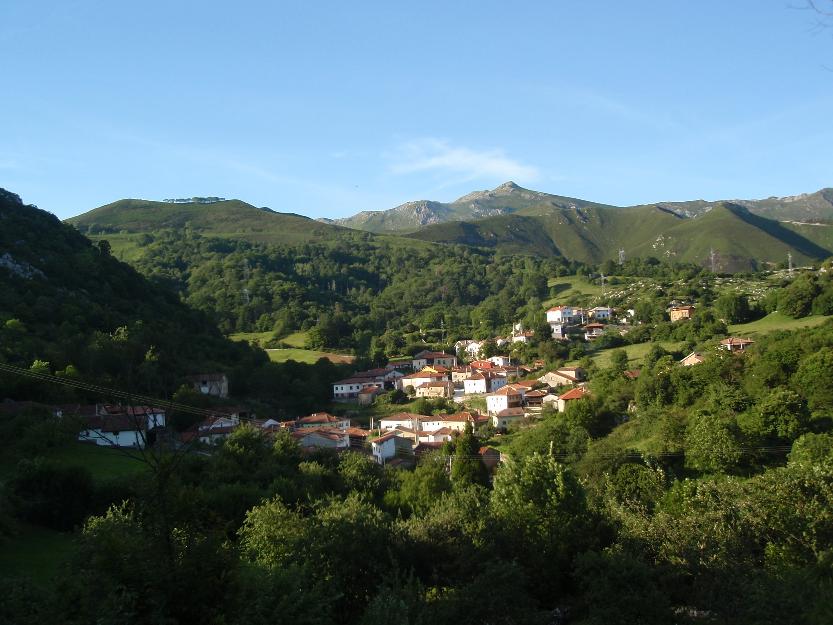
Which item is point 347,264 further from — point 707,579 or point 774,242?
point 707,579

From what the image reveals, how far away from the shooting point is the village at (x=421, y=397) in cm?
3009

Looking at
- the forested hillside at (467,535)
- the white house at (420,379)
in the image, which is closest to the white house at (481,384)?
the white house at (420,379)

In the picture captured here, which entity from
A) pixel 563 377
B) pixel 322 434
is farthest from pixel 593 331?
pixel 322 434

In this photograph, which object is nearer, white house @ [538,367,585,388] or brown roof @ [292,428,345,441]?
brown roof @ [292,428,345,441]

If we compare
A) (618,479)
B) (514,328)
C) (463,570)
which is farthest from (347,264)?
(463,570)

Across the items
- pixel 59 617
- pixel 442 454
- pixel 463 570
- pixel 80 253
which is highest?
pixel 80 253

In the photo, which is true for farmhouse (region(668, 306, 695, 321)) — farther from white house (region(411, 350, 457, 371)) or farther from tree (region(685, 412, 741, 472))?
tree (region(685, 412, 741, 472))

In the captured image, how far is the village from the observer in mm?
30094

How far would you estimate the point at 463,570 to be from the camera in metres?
13.9

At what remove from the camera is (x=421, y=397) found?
51.6m

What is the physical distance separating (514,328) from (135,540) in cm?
Result: 6890

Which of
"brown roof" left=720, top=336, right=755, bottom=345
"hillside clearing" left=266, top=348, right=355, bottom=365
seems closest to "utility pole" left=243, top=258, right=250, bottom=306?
"hillside clearing" left=266, top=348, right=355, bottom=365

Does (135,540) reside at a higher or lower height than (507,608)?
higher

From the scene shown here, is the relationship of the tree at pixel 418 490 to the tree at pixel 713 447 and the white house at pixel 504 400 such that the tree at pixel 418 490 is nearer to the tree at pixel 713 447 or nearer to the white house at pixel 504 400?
the tree at pixel 713 447
